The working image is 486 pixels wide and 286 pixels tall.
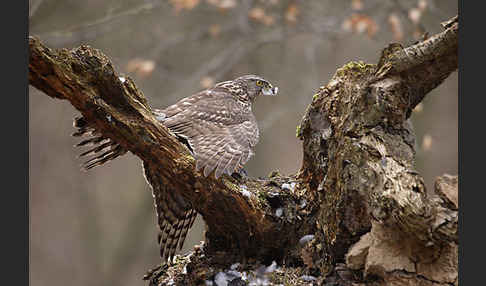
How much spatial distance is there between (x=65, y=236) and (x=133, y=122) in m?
7.74

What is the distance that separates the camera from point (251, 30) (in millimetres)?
7551

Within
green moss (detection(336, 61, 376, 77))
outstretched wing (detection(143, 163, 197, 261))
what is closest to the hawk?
outstretched wing (detection(143, 163, 197, 261))

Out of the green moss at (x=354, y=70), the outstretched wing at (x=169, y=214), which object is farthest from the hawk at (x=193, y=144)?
the green moss at (x=354, y=70)

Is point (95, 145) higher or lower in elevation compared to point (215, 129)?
lower

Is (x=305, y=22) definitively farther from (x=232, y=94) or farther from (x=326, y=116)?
(x=326, y=116)

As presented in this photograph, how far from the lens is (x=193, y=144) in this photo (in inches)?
124

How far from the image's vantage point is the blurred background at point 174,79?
6.39 metres

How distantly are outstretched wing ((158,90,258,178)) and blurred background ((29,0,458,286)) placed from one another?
1619mm

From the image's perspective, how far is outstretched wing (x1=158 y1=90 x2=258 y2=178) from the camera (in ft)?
9.85

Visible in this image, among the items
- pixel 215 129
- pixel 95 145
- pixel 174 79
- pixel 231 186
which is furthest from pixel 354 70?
pixel 174 79

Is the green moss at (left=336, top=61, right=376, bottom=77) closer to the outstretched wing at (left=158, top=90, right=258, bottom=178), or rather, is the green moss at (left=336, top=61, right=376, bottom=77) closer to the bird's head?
the outstretched wing at (left=158, top=90, right=258, bottom=178)

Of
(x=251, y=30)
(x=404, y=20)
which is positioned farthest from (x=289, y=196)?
(x=251, y=30)

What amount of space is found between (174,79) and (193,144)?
4.64 m

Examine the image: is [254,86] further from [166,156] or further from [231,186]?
[166,156]
